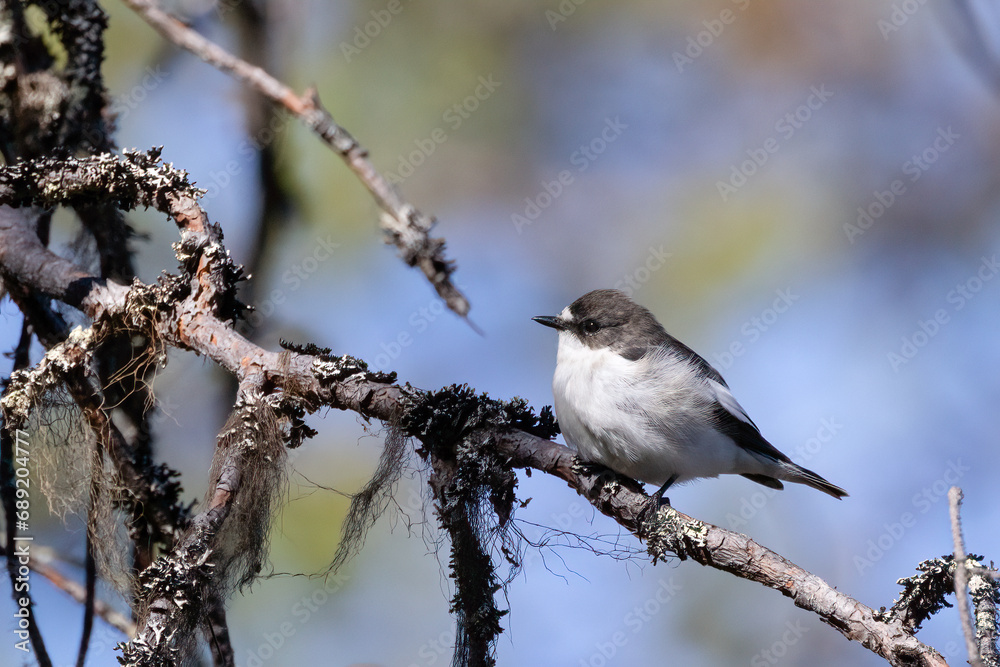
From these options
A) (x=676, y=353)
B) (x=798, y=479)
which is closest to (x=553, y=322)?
(x=676, y=353)

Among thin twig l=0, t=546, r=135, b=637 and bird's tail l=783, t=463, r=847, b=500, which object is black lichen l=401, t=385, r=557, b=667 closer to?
thin twig l=0, t=546, r=135, b=637

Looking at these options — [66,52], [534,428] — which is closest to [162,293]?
[534,428]

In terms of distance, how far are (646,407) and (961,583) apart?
6.65ft

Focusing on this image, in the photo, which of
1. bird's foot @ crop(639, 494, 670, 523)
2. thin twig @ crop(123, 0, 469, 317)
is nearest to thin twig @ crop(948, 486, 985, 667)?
bird's foot @ crop(639, 494, 670, 523)

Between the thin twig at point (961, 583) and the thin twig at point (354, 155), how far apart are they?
119cm

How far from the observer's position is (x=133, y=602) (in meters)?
2.20

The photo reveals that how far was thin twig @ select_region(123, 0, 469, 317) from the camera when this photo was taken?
2.12 metres

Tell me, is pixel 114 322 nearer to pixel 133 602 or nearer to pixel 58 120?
pixel 133 602

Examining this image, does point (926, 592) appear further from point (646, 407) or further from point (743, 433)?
point (743, 433)

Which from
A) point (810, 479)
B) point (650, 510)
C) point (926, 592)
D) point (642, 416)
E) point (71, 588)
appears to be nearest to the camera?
point (926, 592)

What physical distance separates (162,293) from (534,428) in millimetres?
1281

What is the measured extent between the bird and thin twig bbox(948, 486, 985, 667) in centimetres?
153

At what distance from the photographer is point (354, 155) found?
2.43 m

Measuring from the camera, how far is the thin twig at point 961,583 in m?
1.42
